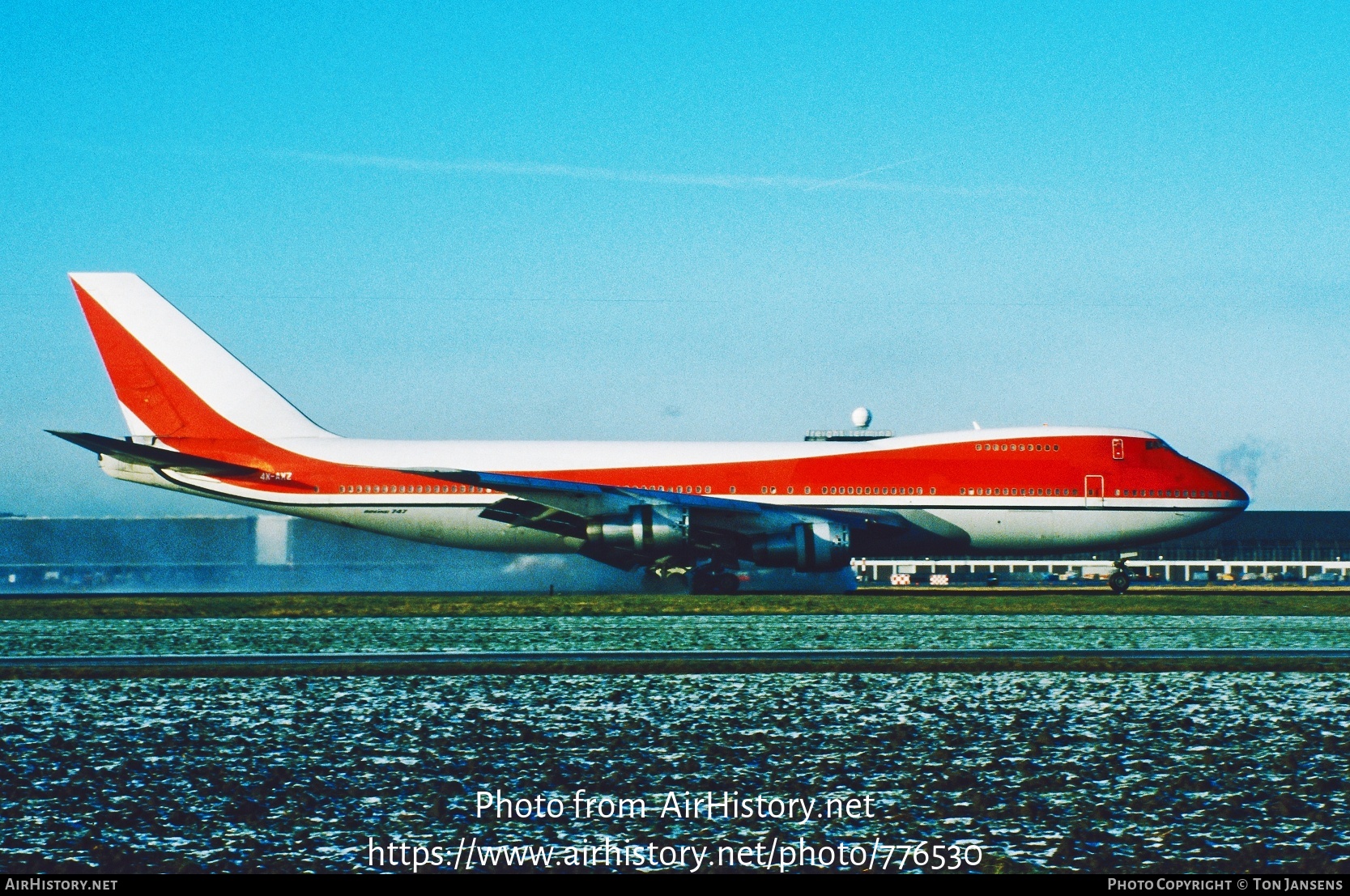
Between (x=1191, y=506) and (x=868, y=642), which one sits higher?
(x=1191, y=506)

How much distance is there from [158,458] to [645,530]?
13825 millimetres

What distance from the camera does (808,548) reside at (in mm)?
34500

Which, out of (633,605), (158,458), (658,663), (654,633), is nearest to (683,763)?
(658,663)

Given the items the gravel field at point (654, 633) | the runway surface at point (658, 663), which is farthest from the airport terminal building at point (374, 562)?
the runway surface at point (658, 663)

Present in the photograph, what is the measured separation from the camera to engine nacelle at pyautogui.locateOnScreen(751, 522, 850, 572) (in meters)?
34.5

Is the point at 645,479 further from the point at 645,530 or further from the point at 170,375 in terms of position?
the point at 170,375

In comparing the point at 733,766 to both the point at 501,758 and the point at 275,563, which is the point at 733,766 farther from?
the point at 275,563

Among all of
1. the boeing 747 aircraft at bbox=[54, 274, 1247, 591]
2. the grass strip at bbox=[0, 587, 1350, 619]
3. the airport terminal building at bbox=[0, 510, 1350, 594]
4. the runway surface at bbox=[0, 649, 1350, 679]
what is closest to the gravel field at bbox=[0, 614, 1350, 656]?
the runway surface at bbox=[0, 649, 1350, 679]

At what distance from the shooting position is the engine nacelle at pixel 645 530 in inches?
1351

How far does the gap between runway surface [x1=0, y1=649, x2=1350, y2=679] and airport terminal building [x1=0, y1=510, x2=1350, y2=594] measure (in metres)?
20.9

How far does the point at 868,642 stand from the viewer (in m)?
18.7

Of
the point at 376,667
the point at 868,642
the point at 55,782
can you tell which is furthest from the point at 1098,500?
the point at 55,782
